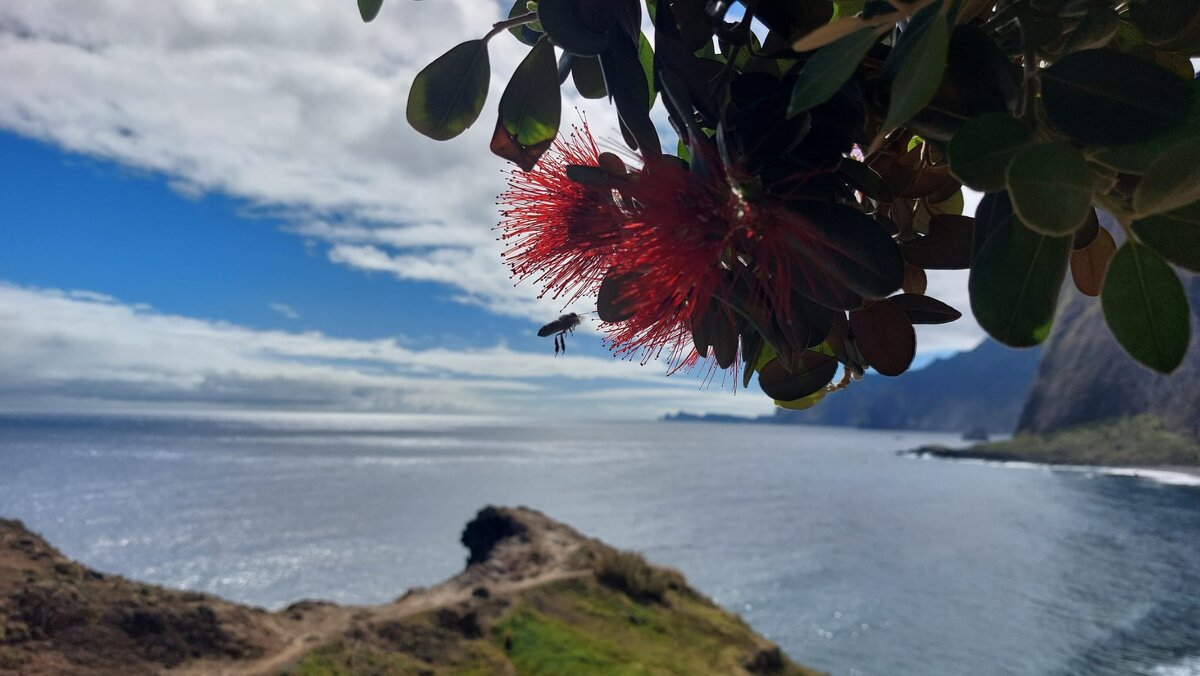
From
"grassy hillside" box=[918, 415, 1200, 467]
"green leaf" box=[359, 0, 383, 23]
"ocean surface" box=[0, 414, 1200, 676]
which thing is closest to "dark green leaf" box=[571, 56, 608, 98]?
"green leaf" box=[359, 0, 383, 23]

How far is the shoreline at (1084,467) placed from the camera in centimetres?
4991

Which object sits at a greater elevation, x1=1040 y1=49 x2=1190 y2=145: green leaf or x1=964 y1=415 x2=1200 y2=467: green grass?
x1=1040 y1=49 x2=1190 y2=145: green leaf

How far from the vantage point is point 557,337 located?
3.63ft

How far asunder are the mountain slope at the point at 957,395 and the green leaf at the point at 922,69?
12652 cm

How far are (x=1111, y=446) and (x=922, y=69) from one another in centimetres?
7195

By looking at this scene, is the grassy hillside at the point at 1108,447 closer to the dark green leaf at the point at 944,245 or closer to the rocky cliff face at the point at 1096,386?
the rocky cliff face at the point at 1096,386

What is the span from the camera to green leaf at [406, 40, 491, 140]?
0.90 metres

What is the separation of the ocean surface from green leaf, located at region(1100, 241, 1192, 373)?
19.5 meters

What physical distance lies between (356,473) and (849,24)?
68.3m

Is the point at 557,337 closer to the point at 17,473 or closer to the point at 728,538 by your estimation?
the point at 728,538

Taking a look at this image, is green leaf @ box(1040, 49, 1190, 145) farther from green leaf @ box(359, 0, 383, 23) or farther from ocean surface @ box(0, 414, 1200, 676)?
ocean surface @ box(0, 414, 1200, 676)

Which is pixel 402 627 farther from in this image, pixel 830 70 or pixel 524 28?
pixel 830 70

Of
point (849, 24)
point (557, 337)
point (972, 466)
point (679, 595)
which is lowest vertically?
point (972, 466)

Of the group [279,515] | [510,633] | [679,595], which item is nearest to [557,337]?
[510,633]
